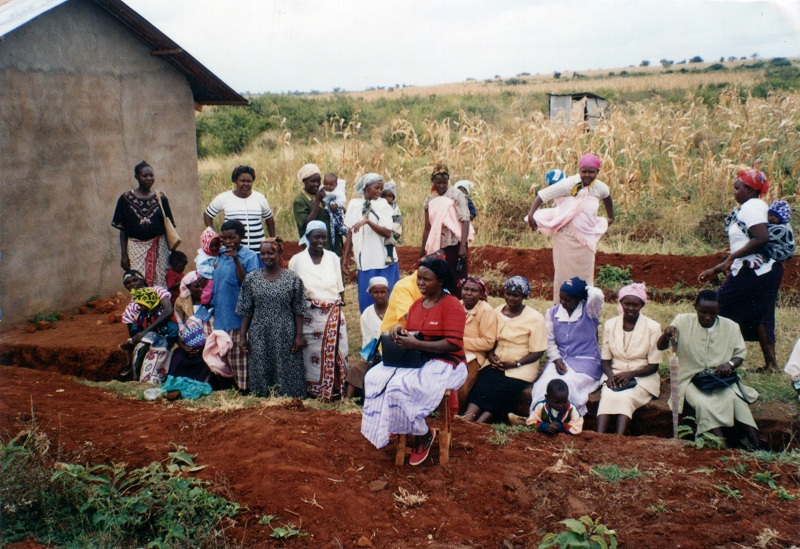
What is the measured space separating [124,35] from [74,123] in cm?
132

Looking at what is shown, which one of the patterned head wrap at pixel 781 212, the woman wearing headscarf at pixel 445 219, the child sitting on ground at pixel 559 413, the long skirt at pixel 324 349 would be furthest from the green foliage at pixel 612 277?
A: the long skirt at pixel 324 349

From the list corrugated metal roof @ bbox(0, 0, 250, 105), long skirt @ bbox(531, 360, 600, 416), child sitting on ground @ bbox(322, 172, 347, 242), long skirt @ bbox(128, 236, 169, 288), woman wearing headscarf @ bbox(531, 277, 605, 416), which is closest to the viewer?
long skirt @ bbox(531, 360, 600, 416)

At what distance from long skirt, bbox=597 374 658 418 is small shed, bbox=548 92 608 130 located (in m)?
9.74

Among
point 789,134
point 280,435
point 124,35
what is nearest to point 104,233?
point 124,35

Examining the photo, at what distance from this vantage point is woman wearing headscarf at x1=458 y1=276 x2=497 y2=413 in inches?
238

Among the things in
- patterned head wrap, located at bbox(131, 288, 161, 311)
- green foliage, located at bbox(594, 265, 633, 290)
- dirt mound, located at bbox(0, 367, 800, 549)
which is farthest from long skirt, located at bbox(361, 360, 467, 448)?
green foliage, located at bbox(594, 265, 633, 290)

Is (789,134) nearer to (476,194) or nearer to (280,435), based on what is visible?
(476,194)

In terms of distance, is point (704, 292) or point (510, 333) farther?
point (510, 333)

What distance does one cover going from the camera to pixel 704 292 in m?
5.36

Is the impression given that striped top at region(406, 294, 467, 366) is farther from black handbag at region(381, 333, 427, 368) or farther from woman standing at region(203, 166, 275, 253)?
woman standing at region(203, 166, 275, 253)

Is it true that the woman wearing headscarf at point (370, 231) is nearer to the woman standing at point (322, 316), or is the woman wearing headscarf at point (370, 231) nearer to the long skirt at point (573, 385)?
the woman standing at point (322, 316)

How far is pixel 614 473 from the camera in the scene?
4320mm

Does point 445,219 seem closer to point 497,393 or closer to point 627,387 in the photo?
point 497,393

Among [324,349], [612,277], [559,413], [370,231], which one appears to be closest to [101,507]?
[324,349]
